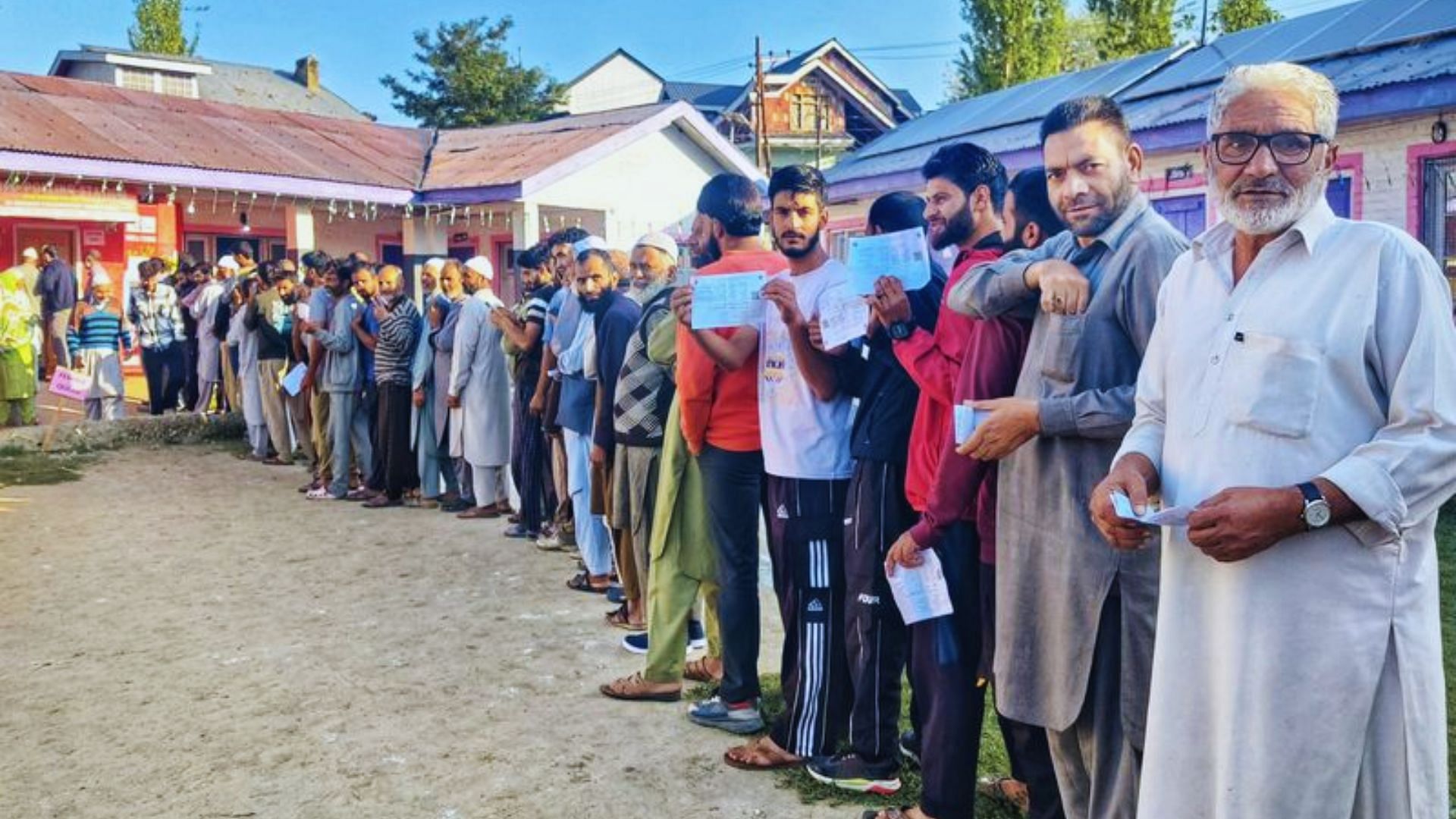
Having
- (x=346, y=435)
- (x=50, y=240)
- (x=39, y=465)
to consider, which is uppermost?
(x=50, y=240)

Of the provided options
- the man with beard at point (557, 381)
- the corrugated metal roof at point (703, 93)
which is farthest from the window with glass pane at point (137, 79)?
the man with beard at point (557, 381)

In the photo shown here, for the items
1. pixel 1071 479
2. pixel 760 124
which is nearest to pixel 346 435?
pixel 1071 479

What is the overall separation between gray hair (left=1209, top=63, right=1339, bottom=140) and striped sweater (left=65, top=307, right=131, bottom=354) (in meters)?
12.8

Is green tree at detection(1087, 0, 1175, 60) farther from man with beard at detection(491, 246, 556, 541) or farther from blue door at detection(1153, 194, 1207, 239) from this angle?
man with beard at detection(491, 246, 556, 541)

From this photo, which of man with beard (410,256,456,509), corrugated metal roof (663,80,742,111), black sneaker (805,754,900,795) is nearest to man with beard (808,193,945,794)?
black sneaker (805,754,900,795)

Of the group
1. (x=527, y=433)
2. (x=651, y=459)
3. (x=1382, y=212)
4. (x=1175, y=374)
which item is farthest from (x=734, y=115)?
(x=1175, y=374)

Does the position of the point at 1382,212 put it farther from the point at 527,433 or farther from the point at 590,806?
the point at 590,806

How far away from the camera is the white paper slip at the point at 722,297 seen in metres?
3.88

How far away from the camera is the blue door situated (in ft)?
39.8

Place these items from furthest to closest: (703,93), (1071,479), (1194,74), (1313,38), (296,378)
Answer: (703,93) → (1194,74) → (1313,38) → (296,378) → (1071,479)

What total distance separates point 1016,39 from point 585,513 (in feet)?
98.6

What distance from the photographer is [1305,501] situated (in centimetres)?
196

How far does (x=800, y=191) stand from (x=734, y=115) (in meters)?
29.2

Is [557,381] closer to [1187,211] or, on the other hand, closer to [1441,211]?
[1441,211]
